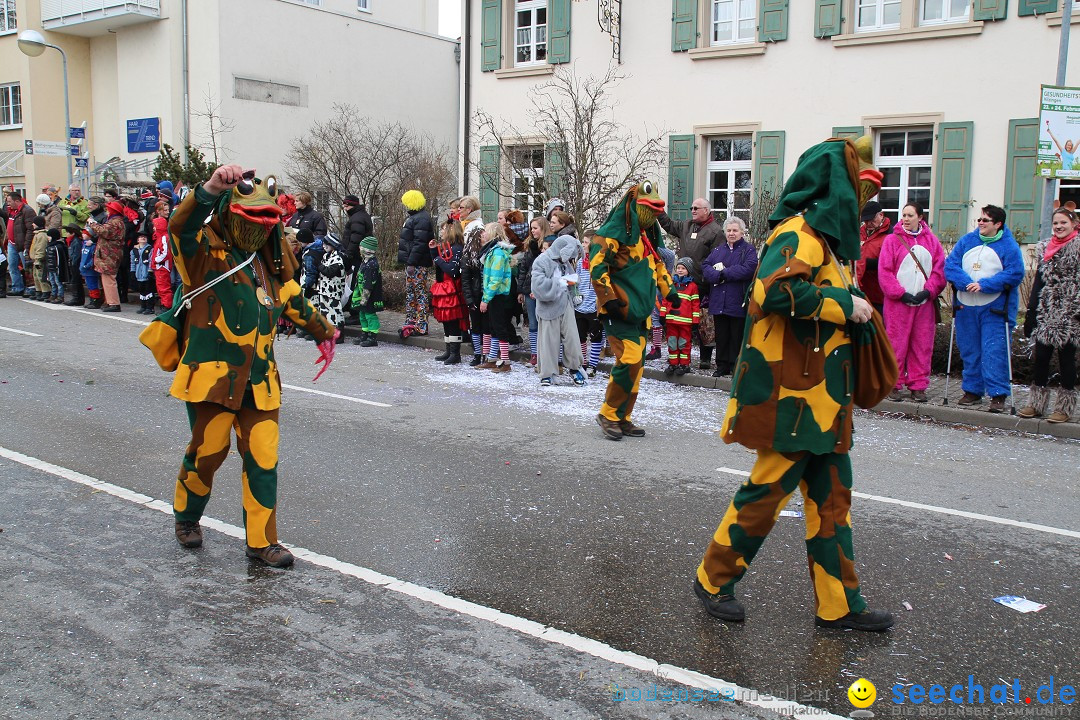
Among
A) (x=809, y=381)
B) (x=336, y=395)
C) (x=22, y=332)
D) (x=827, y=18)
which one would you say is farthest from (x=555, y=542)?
(x=827, y=18)

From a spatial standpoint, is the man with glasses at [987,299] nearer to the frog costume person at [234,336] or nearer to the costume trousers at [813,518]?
the costume trousers at [813,518]

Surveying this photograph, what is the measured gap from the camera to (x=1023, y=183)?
14.7 meters

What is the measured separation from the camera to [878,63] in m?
15.9

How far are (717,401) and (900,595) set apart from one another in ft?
17.2

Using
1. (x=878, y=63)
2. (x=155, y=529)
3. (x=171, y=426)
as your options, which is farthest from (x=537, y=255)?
(x=878, y=63)

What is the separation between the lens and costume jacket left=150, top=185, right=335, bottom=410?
450cm

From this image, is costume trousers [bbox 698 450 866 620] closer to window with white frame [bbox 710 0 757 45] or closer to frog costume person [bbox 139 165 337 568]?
frog costume person [bbox 139 165 337 568]

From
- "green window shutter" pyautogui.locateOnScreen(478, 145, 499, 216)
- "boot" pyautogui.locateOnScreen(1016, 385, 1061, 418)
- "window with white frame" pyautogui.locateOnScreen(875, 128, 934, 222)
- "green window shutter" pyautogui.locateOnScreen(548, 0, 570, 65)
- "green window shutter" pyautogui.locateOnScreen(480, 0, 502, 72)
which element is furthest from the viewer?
"green window shutter" pyautogui.locateOnScreen(478, 145, 499, 216)

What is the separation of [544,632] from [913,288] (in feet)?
22.5

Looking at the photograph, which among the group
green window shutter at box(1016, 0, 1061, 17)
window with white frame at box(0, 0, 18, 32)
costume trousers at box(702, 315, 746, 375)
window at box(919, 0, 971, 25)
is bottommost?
costume trousers at box(702, 315, 746, 375)

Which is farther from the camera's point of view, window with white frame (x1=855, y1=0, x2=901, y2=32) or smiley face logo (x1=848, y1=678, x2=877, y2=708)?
window with white frame (x1=855, y1=0, x2=901, y2=32)

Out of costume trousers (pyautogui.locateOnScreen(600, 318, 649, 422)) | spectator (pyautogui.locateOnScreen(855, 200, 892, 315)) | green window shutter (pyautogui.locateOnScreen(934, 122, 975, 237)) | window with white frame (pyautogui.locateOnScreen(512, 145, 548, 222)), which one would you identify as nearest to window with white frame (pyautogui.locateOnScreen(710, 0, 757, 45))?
green window shutter (pyautogui.locateOnScreen(934, 122, 975, 237))

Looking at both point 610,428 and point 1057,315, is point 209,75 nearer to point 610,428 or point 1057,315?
point 610,428

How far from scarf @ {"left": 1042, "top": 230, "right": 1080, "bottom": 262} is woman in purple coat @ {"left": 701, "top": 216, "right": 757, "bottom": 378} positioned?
284 centimetres
